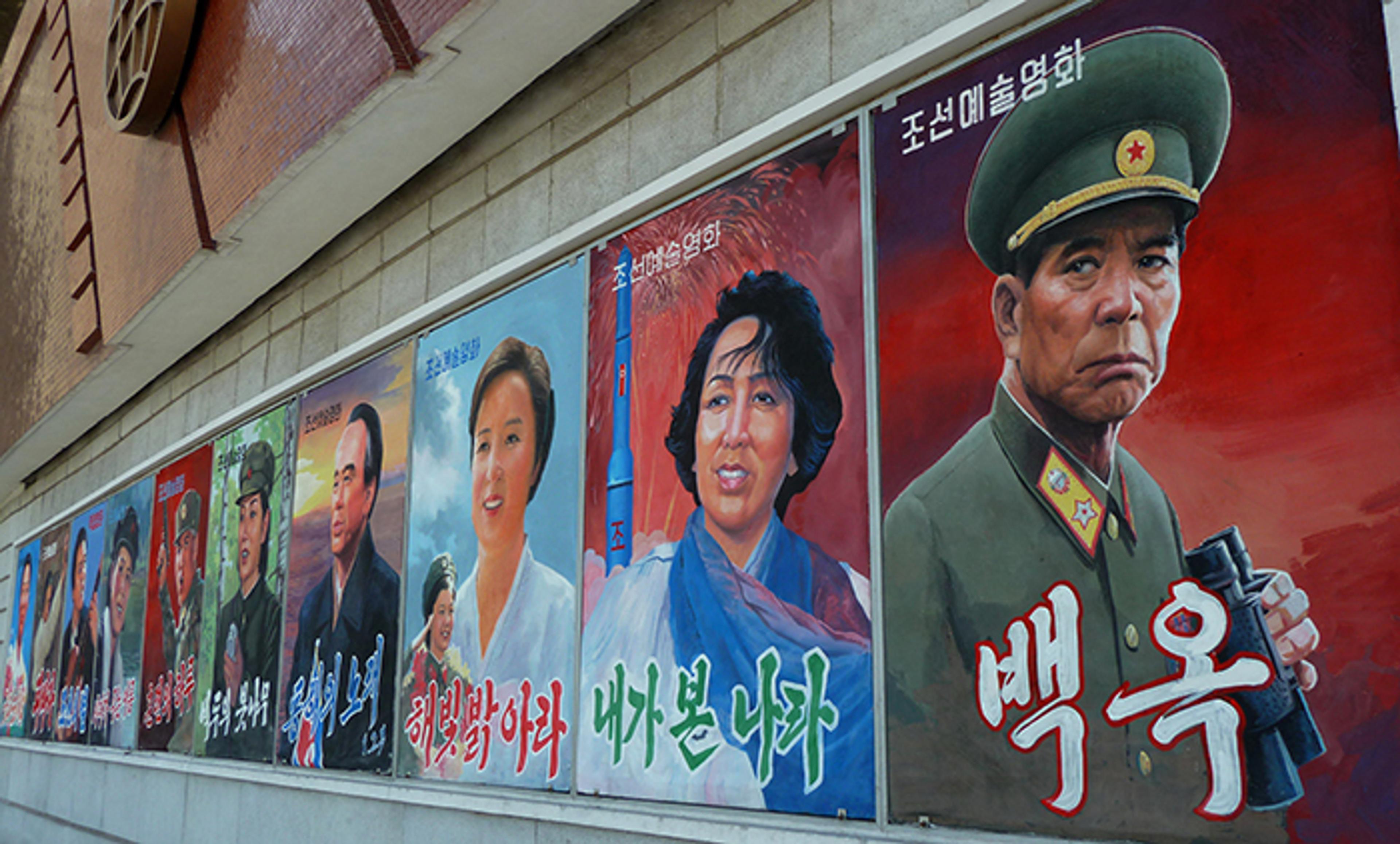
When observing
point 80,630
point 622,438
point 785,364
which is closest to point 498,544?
point 622,438

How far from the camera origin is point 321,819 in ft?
23.3

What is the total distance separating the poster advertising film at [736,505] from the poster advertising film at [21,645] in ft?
38.4

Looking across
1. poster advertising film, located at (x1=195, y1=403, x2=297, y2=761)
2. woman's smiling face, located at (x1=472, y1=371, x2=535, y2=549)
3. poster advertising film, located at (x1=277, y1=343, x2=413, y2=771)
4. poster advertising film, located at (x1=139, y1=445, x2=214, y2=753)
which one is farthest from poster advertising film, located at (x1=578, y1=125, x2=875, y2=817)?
poster advertising film, located at (x1=139, y1=445, x2=214, y2=753)

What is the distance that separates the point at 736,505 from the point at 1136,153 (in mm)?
1980

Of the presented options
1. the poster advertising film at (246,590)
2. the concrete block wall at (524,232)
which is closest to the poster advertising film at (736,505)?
the concrete block wall at (524,232)

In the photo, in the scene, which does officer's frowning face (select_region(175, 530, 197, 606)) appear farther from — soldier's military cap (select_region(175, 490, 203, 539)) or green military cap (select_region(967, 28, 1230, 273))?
green military cap (select_region(967, 28, 1230, 273))

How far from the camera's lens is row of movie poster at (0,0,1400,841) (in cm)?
290

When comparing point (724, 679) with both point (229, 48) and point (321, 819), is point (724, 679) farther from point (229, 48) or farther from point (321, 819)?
point (229, 48)

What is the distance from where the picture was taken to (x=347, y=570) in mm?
7441

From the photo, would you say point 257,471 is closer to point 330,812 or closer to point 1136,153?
point 330,812

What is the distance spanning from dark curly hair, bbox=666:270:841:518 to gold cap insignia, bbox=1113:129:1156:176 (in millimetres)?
1227

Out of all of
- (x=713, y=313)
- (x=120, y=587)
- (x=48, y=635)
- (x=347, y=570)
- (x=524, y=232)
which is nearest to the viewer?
(x=713, y=313)

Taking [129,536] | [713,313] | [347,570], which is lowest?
[347,570]

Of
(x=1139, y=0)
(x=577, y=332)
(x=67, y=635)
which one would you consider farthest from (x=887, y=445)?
(x=67, y=635)
